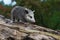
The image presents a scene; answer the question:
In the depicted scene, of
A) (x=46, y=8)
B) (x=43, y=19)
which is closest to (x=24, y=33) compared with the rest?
(x=43, y=19)

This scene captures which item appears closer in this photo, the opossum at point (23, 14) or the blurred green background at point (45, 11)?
the opossum at point (23, 14)

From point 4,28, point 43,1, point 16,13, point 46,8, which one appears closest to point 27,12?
point 16,13

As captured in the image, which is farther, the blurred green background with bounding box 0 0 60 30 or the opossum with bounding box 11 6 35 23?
the blurred green background with bounding box 0 0 60 30

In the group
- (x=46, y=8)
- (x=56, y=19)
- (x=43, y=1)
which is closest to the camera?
(x=56, y=19)

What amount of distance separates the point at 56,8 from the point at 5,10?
2720mm

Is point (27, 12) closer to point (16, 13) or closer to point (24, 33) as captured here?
point (16, 13)

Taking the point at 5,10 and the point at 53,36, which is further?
the point at 5,10

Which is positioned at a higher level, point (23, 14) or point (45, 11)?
point (23, 14)

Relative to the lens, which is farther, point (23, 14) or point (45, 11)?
point (45, 11)

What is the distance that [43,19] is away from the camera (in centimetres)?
1073

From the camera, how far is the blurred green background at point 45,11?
33.9 feet

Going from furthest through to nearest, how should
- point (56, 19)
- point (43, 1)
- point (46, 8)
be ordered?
point (43, 1)
point (46, 8)
point (56, 19)

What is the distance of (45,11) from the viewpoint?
12211 millimetres

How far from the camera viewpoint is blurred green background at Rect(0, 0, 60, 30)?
10345 mm
